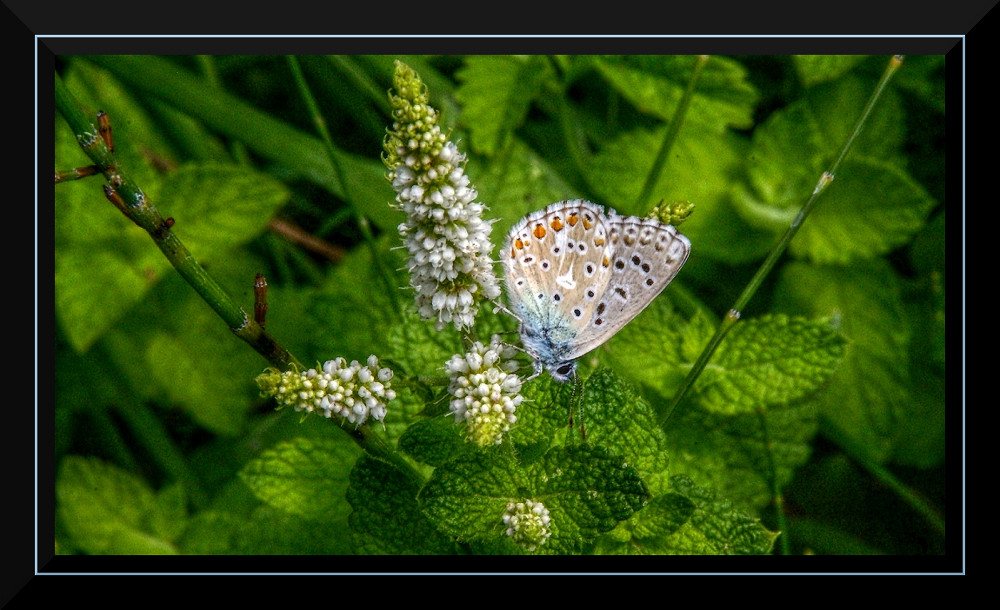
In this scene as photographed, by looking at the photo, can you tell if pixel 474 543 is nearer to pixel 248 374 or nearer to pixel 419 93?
pixel 419 93

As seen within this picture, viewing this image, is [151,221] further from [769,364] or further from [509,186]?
[769,364]

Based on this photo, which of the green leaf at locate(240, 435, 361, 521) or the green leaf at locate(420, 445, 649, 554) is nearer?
the green leaf at locate(420, 445, 649, 554)

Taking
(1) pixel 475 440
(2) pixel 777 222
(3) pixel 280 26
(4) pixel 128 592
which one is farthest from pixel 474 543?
(2) pixel 777 222

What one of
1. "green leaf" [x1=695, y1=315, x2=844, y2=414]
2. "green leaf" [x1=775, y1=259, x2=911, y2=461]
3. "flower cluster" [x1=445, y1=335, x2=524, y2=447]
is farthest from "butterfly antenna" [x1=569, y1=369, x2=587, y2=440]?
"green leaf" [x1=775, y1=259, x2=911, y2=461]

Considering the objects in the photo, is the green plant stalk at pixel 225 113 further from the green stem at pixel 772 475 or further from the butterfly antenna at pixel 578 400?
the green stem at pixel 772 475

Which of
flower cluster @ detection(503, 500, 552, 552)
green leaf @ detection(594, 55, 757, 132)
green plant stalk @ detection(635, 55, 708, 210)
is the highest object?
green leaf @ detection(594, 55, 757, 132)

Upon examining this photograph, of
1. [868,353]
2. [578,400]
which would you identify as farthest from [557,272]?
[868,353]

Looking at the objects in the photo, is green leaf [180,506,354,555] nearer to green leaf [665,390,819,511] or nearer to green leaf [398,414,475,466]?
green leaf [398,414,475,466]
